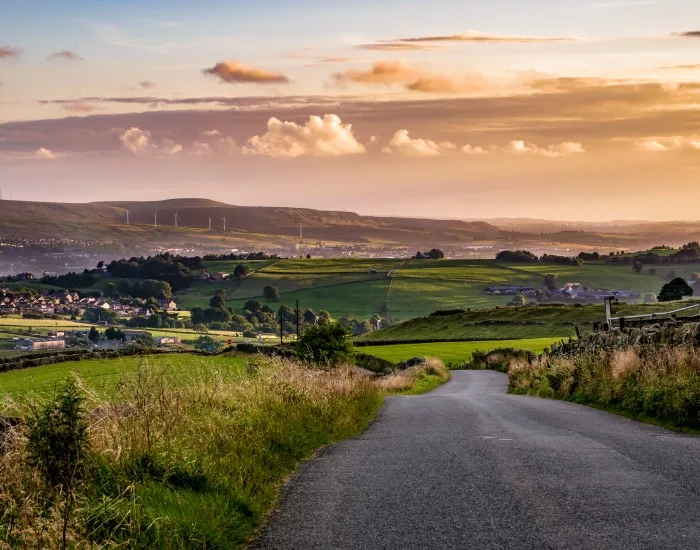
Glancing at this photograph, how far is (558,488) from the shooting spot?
40.0ft

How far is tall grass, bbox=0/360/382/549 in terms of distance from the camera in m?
8.93

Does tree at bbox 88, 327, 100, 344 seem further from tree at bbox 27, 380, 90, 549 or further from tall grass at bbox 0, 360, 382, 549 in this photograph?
tree at bbox 27, 380, 90, 549

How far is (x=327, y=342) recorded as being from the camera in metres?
52.6

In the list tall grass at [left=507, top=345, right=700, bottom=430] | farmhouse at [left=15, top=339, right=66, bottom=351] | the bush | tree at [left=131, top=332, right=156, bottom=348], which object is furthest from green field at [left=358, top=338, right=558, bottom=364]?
farmhouse at [left=15, top=339, right=66, bottom=351]

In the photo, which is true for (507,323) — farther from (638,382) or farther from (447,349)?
(638,382)

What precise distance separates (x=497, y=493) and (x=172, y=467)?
162 inches

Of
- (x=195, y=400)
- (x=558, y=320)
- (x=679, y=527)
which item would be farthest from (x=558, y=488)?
(x=558, y=320)

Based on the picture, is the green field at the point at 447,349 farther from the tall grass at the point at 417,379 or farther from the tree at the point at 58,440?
the tree at the point at 58,440

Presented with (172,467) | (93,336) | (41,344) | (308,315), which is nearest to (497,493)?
(172,467)

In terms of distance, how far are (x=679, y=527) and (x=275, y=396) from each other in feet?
34.3

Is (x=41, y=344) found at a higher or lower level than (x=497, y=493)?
lower

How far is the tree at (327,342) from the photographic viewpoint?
5203cm

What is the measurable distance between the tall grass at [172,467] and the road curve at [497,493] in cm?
55

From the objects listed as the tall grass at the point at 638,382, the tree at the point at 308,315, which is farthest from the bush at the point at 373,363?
the tree at the point at 308,315
